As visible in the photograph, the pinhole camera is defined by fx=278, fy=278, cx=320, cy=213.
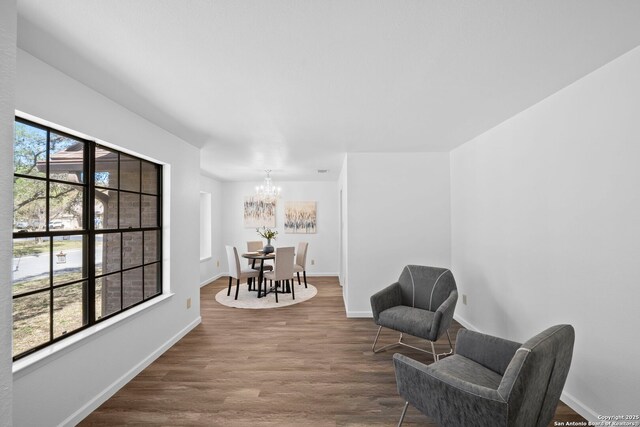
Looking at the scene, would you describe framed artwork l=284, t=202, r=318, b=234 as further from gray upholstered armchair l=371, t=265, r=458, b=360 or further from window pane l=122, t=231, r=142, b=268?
window pane l=122, t=231, r=142, b=268

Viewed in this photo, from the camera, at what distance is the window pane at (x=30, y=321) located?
1.69 meters

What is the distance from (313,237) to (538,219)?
5.02 m

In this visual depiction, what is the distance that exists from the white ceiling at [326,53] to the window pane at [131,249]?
117 cm

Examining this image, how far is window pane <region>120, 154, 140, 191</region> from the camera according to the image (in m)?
2.60

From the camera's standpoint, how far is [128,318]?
2.42 m

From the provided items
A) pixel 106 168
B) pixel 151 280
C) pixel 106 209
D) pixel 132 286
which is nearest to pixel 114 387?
pixel 132 286

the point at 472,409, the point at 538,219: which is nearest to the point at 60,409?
the point at 472,409

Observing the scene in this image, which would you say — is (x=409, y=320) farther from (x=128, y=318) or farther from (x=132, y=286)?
(x=132, y=286)

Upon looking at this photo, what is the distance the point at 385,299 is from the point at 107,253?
107 inches

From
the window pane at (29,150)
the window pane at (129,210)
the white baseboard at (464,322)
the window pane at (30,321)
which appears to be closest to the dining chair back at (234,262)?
the window pane at (129,210)

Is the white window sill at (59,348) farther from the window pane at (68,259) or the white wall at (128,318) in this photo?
the window pane at (68,259)

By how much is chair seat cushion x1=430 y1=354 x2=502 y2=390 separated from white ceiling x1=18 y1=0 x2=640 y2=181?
192 cm

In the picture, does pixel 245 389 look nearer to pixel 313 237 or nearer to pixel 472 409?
pixel 472 409

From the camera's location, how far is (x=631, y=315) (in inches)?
64.9
